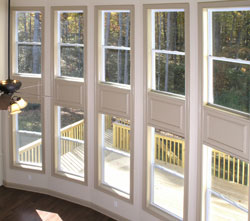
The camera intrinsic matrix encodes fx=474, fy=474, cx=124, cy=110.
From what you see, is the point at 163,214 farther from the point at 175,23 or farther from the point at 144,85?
the point at 175,23

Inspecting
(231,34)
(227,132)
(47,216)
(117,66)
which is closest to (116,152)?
(117,66)

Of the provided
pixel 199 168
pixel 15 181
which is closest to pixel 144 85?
pixel 199 168

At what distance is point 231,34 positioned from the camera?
7957mm

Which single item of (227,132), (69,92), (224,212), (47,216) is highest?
(69,92)

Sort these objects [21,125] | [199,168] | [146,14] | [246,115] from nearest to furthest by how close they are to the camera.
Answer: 1. [246,115]
2. [199,168]
3. [146,14]
4. [21,125]

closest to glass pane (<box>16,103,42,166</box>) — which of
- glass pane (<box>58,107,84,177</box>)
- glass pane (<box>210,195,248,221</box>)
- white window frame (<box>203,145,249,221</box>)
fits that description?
glass pane (<box>58,107,84,177</box>)

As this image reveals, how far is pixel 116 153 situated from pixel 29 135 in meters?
2.77

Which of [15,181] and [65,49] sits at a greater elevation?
[65,49]

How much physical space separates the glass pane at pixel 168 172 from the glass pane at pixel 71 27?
300 cm

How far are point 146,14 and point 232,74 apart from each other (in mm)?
Answer: 2433

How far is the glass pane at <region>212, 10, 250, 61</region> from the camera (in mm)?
7688

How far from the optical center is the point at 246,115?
769 cm

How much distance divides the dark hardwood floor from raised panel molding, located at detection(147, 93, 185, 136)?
114 inches

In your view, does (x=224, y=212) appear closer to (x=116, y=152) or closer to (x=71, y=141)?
(x=116, y=152)
